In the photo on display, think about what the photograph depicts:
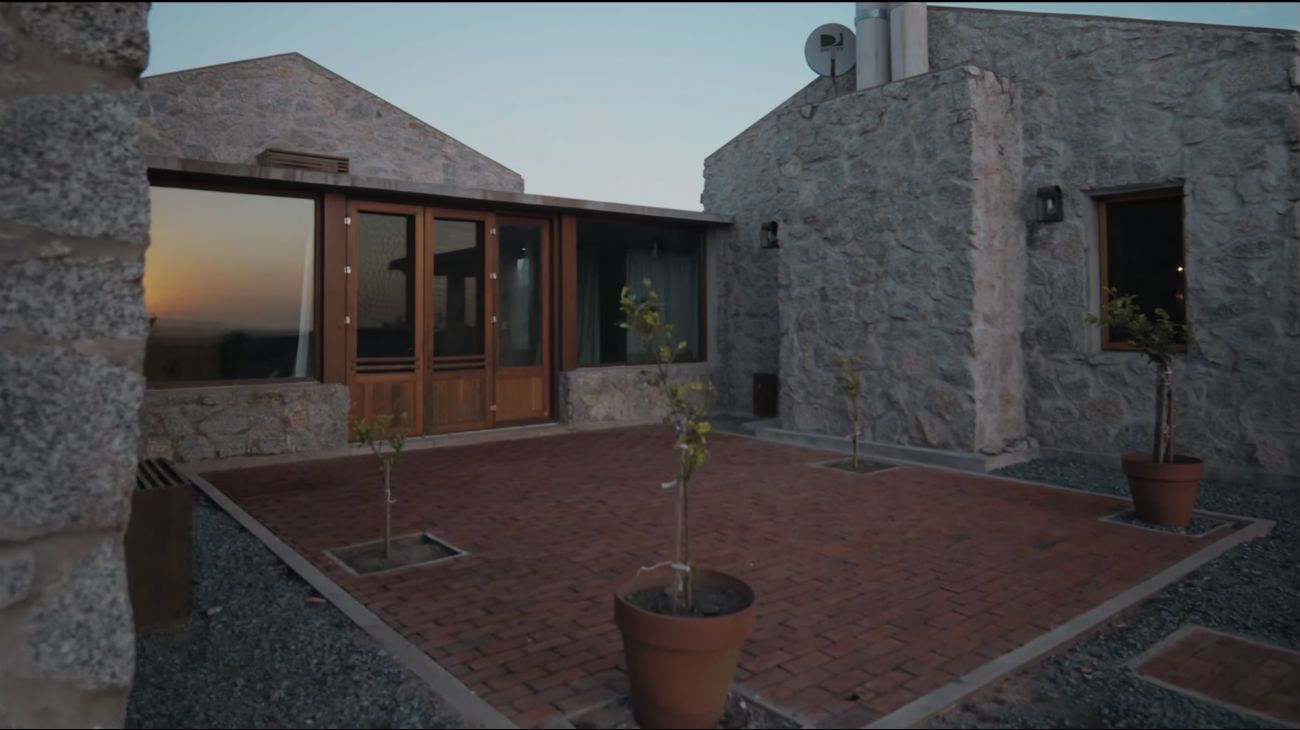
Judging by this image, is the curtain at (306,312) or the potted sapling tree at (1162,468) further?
the curtain at (306,312)

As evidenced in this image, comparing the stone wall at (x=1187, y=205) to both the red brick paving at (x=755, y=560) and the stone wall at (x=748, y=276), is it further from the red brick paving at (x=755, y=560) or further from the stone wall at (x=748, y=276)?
the stone wall at (x=748, y=276)

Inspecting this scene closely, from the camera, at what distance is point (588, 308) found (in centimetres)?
992

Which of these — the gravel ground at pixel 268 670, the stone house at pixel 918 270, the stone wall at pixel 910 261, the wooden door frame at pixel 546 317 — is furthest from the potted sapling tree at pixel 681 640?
Answer: the wooden door frame at pixel 546 317

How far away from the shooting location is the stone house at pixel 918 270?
6500mm

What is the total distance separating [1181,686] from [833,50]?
8.17m

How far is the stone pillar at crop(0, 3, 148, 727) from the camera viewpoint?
78.4 inches

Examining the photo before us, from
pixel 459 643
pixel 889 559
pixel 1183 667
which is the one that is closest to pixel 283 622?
pixel 459 643

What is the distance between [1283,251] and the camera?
6.21 m

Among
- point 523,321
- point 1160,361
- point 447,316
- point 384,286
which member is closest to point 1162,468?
point 1160,361

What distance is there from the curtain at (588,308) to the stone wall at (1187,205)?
187 inches

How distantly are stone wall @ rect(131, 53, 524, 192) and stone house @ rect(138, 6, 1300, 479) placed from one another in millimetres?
3855

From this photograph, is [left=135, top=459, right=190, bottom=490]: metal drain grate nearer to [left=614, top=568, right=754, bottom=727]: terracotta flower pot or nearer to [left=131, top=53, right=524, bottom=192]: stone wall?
[left=614, top=568, right=754, bottom=727]: terracotta flower pot

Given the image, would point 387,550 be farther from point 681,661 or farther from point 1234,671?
point 1234,671

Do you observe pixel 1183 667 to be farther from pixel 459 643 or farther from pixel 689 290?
pixel 689 290
